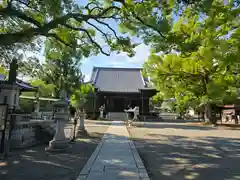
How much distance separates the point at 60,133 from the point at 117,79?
27.0 metres

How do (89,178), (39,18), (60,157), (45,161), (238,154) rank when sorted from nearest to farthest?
(89,178)
(45,161)
(60,157)
(238,154)
(39,18)

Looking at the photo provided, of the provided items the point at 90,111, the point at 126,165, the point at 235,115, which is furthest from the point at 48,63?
the point at 235,115

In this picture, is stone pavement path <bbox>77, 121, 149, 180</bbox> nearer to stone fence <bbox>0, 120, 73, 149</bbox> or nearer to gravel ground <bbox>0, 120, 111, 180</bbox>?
gravel ground <bbox>0, 120, 111, 180</bbox>

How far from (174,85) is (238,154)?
13.5m

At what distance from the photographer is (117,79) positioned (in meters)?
34.9

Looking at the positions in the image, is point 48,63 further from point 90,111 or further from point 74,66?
point 90,111

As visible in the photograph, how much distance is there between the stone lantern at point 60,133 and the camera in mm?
7812

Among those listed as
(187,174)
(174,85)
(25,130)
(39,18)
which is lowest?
(187,174)

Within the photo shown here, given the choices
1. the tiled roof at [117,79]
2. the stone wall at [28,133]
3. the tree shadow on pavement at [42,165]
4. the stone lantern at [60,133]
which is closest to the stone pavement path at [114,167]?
the tree shadow on pavement at [42,165]

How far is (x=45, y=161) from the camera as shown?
629 centimetres

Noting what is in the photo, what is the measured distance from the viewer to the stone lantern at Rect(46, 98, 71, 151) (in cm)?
781

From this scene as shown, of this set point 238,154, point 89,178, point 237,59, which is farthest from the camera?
point 237,59

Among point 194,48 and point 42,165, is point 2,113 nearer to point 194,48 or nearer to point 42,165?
point 42,165

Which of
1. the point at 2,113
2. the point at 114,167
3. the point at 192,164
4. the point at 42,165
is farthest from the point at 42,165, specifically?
the point at 192,164
